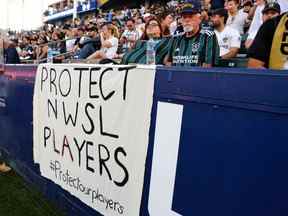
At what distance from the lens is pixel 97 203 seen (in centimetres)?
344

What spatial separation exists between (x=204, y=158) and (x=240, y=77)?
0.51m

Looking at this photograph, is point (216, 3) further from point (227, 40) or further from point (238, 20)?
point (227, 40)

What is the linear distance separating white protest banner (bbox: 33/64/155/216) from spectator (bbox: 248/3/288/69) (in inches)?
38.2

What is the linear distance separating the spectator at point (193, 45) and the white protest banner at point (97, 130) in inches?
39.3

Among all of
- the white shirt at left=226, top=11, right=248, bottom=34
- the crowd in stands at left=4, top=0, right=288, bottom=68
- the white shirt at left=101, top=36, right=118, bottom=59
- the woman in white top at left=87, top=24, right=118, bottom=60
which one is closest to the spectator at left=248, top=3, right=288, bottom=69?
the crowd in stands at left=4, top=0, right=288, bottom=68

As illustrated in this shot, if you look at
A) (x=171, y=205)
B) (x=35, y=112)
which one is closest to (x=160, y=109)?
(x=171, y=205)

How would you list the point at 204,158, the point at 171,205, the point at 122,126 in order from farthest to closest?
the point at 122,126
the point at 171,205
the point at 204,158

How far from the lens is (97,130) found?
339cm

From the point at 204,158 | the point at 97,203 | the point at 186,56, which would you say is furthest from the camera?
the point at 186,56

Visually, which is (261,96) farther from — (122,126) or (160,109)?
(122,126)

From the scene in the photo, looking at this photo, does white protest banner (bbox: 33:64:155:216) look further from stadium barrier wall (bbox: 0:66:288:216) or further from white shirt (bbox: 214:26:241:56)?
white shirt (bbox: 214:26:241:56)

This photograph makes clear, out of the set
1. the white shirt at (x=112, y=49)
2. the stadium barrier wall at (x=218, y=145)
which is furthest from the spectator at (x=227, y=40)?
the stadium barrier wall at (x=218, y=145)

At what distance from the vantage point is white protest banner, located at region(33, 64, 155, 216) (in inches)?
116

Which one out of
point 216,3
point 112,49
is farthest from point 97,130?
point 216,3
